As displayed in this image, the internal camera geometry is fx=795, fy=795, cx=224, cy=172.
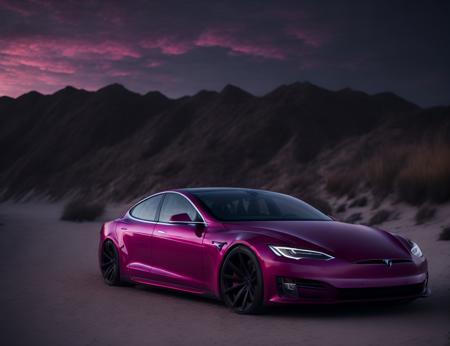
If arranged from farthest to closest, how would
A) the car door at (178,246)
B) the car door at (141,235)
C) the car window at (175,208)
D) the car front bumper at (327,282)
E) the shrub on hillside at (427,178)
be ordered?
the shrub on hillside at (427,178)
the car door at (141,235)
the car window at (175,208)
the car door at (178,246)
the car front bumper at (327,282)

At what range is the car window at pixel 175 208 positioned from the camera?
9742 mm

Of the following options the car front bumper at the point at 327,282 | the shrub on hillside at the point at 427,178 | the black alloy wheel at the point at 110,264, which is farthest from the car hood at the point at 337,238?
the shrub on hillside at the point at 427,178

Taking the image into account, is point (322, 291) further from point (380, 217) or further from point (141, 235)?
point (380, 217)

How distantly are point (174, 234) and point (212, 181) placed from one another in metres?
41.1

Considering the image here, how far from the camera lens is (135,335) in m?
7.45

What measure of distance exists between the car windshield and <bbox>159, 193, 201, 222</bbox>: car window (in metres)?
0.16

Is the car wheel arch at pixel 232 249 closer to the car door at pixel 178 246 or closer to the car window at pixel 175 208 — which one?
the car door at pixel 178 246

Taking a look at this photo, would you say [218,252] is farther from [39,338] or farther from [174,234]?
[39,338]

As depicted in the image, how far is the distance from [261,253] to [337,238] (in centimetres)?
88

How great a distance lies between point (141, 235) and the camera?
10.5m

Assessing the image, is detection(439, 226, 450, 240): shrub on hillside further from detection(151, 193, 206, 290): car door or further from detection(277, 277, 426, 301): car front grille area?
detection(277, 277, 426, 301): car front grille area

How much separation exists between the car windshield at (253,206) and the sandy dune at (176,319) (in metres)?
1.10

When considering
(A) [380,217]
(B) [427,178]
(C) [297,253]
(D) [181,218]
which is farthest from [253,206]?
(B) [427,178]

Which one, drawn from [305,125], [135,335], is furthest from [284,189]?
[135,335]
